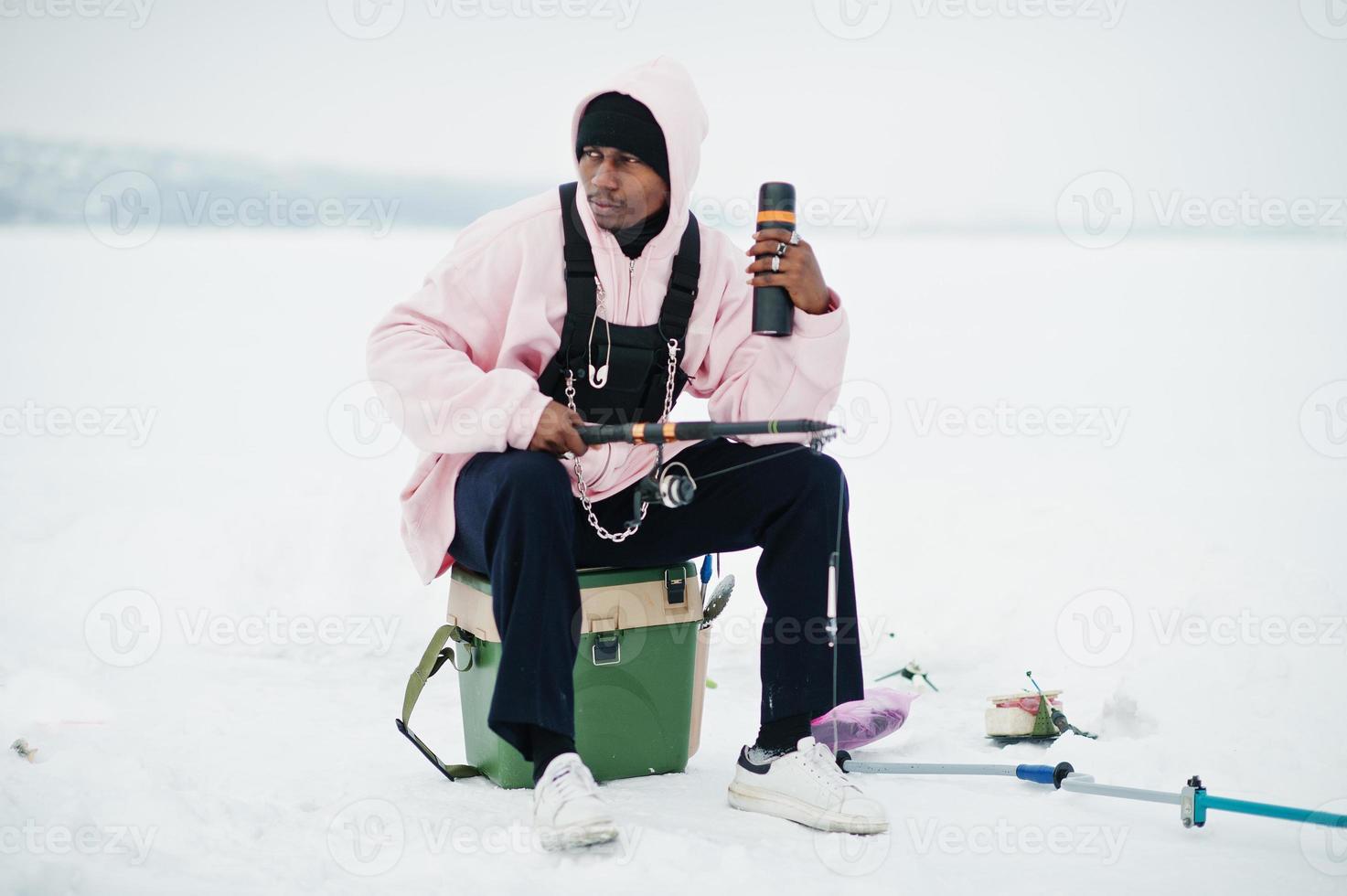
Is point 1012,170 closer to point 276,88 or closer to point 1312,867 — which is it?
point 276,88

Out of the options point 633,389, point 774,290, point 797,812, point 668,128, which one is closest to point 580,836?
point 797,812

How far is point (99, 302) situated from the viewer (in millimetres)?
4543

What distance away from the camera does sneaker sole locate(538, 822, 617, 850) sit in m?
1.45

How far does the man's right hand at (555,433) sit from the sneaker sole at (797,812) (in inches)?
24.1

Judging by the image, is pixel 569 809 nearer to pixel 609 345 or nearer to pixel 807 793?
pixel 807 793

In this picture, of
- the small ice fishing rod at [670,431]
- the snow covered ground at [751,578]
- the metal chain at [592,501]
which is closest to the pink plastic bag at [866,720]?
the snow covered ground at [751,578]

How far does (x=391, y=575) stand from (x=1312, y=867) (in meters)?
2.37

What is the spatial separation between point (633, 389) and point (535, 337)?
186mm

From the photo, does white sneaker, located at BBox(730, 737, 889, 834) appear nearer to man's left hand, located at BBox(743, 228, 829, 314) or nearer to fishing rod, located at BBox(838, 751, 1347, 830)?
fishing rod, located at BBox(838, 751, 1347, 830)

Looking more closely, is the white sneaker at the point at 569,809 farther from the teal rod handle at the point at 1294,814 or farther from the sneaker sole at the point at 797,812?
the teal rod handle at the point at 1294,814

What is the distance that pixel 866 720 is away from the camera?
2.12 m

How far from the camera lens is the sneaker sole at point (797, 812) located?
63.8 inches

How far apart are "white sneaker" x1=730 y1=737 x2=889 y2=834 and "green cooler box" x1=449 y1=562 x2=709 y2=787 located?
0.19m

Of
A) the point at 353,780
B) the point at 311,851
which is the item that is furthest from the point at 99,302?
the point at 311,851
